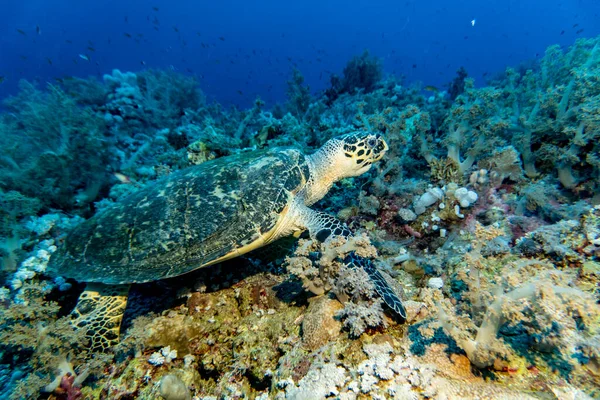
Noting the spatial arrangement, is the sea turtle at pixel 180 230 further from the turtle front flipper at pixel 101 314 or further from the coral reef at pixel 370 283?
the coral reef at pixel 370 283

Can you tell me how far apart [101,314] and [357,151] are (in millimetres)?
3472

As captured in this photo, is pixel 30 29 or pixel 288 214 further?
pixel 30 29

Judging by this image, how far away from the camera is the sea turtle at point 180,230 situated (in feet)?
8.77

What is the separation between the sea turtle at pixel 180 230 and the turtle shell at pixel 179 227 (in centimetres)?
1

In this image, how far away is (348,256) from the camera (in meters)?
2.50

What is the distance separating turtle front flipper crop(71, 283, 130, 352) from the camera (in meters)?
2.52

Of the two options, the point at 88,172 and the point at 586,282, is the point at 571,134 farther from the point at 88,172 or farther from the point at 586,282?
the point at 88,172

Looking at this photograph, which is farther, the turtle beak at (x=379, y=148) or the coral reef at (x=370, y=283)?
the turtle beak at (x=379, y=148)

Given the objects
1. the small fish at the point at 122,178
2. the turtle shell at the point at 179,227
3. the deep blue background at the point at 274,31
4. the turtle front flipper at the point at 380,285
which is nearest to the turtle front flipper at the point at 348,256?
the turtle front flipper at the point at 380,285

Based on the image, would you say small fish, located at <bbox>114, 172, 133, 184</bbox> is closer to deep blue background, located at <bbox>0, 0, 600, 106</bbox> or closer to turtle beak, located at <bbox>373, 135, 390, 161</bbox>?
turtle beak, located at <bbox>373, 135, 390, 161</bbox>

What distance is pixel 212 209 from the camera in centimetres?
287

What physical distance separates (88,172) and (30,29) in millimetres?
124270

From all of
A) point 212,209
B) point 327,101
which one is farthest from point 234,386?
point 327,101

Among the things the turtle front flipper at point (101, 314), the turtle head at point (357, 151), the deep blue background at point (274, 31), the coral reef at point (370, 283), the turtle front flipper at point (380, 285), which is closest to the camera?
the coral reef at point (370, 283)
